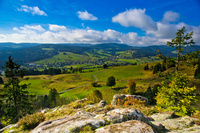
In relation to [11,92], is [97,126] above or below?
above

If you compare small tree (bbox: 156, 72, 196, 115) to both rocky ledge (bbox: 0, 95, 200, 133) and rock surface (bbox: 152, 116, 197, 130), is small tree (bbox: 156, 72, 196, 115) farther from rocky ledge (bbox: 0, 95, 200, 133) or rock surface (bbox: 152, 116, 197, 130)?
rocky ledge (bbox: 0, 95, 200, 133)

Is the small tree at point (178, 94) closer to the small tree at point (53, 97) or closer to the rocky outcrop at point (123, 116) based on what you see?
the rocky outcrop at point (123, 116)

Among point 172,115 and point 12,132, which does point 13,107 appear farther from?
point 172,115

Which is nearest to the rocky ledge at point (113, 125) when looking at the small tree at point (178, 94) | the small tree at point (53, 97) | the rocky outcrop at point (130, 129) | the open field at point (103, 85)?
the rocky outcrop at point (130, 129)

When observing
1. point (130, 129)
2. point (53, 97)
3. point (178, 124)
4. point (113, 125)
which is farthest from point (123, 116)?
point (53, 97)

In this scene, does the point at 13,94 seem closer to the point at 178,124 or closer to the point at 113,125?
the point at 113,125

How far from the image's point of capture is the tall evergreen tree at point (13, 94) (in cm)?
1825

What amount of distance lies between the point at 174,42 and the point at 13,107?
31.7 metres

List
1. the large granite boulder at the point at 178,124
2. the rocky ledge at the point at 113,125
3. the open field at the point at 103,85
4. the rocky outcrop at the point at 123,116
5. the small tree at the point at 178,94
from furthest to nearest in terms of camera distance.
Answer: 1. the open field at the point at 103,85
2. the small tree at the point at 178,94
3. the large granite boulder at the point at 178,124
4. the rocky outcrop at the point at 123,116
5. the rocky ledge at the point at 113,125

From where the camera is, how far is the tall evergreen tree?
18.2 metres

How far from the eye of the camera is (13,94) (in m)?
18.4

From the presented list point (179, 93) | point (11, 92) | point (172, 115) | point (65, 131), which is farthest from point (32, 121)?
point (179, 93)

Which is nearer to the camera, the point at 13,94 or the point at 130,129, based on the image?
the point at 130,129

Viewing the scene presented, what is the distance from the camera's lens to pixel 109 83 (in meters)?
66.8
